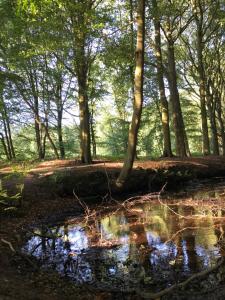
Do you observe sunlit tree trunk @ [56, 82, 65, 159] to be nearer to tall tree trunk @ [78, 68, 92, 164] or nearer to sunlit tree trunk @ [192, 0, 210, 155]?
tall tree trunk @ [78, 68, 92, 164]

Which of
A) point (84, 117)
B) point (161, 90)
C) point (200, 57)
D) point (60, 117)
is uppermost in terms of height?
point (200, 57)

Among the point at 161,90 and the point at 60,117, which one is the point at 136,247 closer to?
the point at 161,90

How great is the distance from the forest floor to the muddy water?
43 centimetres

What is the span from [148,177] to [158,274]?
1038cm

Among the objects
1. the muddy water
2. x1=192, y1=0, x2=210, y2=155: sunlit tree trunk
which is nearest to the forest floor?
the muddy water

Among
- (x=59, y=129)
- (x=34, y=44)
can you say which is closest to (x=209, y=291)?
(x=34, y=44)

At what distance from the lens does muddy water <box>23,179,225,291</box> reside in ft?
22.1

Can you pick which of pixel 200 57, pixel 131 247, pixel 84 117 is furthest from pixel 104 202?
pixel 200 57

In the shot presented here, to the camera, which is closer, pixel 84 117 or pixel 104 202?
pixel 104 202

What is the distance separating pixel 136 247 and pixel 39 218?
4546mm

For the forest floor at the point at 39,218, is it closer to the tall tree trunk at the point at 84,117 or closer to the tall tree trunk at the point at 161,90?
the tall tree trunk at the point at 84,117

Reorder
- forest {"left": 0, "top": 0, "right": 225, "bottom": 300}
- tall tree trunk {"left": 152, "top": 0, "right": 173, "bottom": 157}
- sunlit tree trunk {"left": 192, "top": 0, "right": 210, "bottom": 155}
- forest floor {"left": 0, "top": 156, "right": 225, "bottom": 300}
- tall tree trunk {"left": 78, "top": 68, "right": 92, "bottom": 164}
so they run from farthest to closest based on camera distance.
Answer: sunlit tree trunk {"left": 192, "top": 0, "right": 210, "bottom": 155}
tall tree trunk {"left": 152, "top": 0, "right": 173, "bottom": 157}
tall tree trunk {"left": 78, "top": 68, "right": 92, "bottom": 164}
forest {"left": 0, "top": 0, "right": 225, "bottom": 300}
forest floor {"left": 0, "top": 156, "right": 225, "bottom": 300}

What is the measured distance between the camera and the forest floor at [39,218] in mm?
5859

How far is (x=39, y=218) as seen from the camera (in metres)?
11.9
